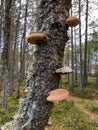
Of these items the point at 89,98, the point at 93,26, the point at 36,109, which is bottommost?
the point at 89,98

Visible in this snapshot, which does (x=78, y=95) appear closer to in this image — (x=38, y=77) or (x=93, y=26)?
(x=93, y=26)

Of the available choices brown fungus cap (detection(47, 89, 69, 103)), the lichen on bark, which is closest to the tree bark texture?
the lichen on bark

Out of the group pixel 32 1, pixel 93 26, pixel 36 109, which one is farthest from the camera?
pixel 93 26

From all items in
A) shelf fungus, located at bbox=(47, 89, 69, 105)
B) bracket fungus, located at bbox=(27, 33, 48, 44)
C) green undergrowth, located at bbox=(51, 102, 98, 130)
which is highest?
bracket fungus, located at bbox=(27, 33, 48, 44)

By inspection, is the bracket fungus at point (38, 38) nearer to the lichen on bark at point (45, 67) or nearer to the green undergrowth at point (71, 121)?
the lichen on bark at point (45, 67)

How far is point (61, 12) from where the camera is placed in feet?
9.82

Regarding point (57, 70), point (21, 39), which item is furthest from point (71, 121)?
point (21, 39)

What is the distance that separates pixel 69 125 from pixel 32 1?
17821mm

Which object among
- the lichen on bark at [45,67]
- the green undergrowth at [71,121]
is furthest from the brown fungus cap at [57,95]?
the green undergrowth at [71,121]

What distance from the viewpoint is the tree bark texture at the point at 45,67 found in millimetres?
2863

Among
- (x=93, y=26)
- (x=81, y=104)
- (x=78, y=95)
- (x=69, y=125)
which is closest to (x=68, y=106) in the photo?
(x=81, y=104)

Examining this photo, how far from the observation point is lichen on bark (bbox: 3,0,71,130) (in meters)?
2.86

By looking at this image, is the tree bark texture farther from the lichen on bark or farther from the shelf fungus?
the shelf fungus

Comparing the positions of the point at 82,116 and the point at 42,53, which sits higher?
the point at 42,53
